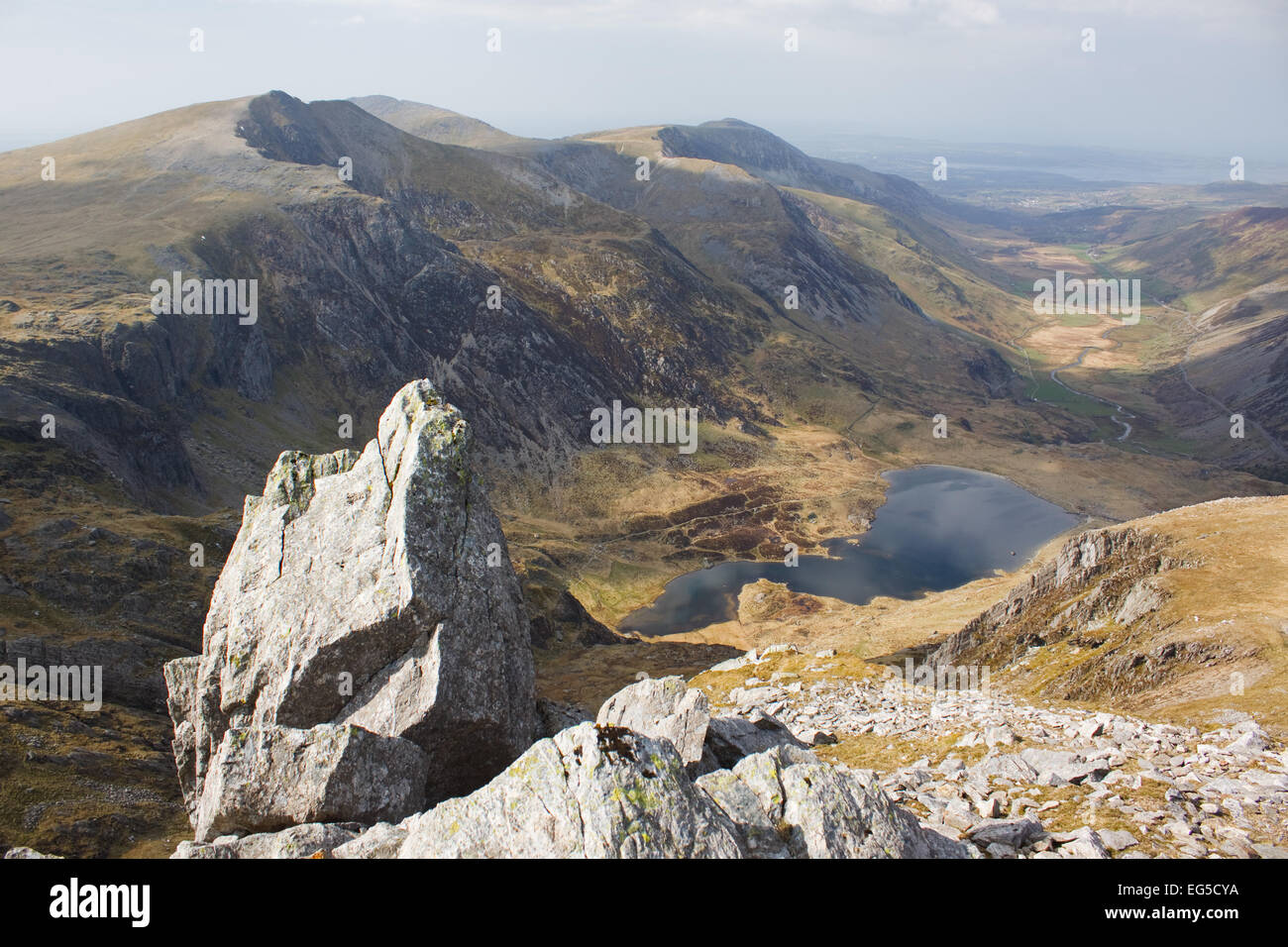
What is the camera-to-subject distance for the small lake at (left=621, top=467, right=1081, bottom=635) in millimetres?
112750

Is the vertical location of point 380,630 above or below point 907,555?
above

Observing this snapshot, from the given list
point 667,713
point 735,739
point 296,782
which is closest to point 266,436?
point 296,782

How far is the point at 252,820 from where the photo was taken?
71.6 feet

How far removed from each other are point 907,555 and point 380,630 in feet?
396

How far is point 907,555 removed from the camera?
433ft

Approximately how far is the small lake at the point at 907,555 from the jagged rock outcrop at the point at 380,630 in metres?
76.8

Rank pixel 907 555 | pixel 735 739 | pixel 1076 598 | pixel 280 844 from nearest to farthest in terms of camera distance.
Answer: pixel 280 844
pixel 735 739
pixel 1076 598
pixel 907 555

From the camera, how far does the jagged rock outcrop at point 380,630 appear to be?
25547 mm

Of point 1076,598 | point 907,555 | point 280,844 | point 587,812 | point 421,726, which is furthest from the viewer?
point 907,555

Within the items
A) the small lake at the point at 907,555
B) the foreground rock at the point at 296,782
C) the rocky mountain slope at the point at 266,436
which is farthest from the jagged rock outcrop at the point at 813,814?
the small lake at the point at 907,555

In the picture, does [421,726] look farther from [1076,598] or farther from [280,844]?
[1076,598]

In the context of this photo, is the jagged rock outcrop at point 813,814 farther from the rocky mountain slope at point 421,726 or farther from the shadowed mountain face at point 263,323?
the shadowed mountain face at point 263,323

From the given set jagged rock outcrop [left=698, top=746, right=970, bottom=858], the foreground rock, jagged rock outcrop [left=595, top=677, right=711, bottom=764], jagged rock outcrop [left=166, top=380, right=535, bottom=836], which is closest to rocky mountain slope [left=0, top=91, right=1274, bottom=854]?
jagged rock outcrop [left=166, top=380, right=535, bottom=836]
